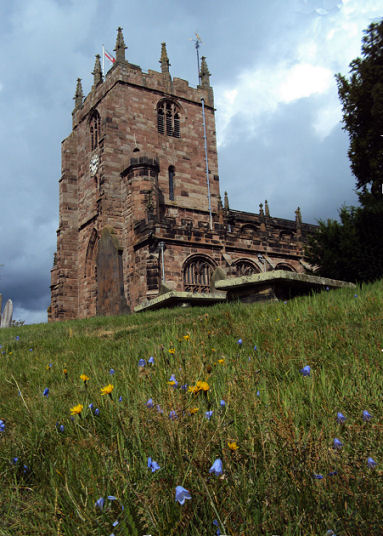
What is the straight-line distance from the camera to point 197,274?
20.9 m

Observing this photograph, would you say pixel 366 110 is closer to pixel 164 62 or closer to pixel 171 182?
pixel 171 182

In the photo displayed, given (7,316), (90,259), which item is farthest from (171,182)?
(7,316)

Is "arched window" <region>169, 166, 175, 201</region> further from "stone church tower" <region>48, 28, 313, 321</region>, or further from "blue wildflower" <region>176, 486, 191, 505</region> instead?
"blue wildflower" <region>176, 486, 191, 505</region>

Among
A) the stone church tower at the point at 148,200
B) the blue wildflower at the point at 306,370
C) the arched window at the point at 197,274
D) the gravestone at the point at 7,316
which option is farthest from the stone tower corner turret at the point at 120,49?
the blue wildflower at the point at 306,370

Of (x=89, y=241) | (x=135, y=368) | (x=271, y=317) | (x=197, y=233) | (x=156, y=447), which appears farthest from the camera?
(x=89, y=241)

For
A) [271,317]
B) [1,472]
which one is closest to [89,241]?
[271,317]

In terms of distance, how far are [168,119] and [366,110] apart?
14876mm

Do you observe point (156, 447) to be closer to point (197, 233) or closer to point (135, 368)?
point (135, 368)

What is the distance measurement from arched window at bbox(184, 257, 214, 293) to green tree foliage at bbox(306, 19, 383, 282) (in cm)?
599

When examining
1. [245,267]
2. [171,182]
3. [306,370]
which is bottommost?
[306,370]

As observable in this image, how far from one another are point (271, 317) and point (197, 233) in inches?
637

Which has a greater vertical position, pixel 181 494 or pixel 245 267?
pixel 245 267

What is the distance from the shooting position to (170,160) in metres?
27.9

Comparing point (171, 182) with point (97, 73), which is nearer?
point (171, 182)
